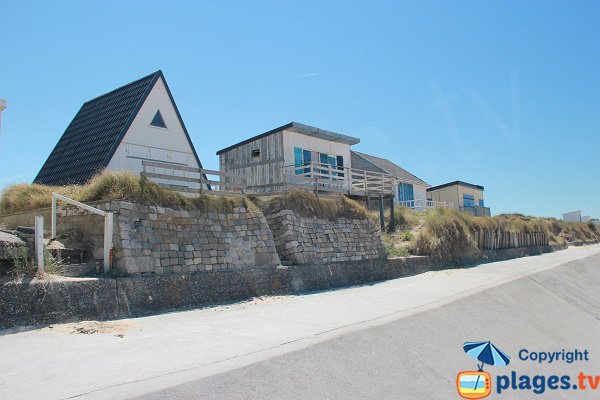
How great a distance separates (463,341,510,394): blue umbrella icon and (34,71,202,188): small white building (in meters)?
12.5

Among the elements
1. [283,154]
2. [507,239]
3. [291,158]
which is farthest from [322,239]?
[507,239]

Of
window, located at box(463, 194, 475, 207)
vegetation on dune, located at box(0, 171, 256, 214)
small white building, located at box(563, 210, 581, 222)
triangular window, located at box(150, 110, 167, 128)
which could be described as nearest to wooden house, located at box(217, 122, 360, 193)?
triangular window, located at box(150, 110, 167, 128)

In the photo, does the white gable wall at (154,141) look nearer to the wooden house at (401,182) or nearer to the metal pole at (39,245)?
the metal pole at (39,245)

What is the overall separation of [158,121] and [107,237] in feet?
29.1

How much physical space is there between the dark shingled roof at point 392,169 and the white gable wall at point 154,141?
58.5 feet

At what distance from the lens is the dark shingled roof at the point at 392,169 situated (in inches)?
1315

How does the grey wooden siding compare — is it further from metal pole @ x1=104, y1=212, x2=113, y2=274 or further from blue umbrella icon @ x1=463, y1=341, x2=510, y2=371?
blue umbrella icon @ x1=463, y1=341, x2=510, y2=371

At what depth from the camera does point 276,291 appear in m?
12.6

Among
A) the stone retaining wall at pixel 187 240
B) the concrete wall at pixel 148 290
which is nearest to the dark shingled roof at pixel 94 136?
the stone retaining wall at pixel 187 240

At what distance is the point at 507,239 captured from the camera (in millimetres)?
29391

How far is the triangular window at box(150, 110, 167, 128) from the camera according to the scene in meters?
17.5

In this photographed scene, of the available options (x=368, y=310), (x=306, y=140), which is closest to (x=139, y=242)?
(x=368, y=310)

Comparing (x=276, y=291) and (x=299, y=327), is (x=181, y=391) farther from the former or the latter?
(x=276, y=291)

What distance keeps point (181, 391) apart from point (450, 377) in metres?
3.66
